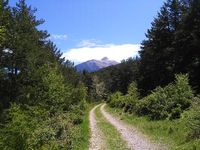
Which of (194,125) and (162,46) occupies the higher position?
(162,46)

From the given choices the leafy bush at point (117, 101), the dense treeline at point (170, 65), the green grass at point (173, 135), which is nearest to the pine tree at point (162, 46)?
the dense treeline at point (170, 65)

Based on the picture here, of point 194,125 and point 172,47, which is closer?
point 194,125

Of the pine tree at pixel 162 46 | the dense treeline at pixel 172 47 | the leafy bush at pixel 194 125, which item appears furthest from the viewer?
the pine tree at pixel 162 46

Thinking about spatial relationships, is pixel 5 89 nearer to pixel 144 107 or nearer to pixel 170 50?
pixel 144 107

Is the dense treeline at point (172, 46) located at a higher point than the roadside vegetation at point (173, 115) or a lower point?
higher

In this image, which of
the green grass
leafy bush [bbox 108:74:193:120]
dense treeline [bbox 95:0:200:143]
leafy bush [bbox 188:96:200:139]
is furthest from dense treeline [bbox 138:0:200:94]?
leafy bush [bbox 188:96:200:139]

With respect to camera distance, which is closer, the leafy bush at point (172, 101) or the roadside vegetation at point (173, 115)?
the roadside vegetation at point (173, 115)

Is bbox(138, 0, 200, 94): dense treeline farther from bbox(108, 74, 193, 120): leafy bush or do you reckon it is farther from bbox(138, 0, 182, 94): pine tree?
bbox(108, 74, 193, 120): leafy bush

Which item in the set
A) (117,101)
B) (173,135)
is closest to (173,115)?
(173,135)

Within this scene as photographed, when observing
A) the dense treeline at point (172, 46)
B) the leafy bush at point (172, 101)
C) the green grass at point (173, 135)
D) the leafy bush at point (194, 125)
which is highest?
the dense treeline at point (172, 46)

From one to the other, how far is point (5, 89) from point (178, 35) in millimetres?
→ 22420

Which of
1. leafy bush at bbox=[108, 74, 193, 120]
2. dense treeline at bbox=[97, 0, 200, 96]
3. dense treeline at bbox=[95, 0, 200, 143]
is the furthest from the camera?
dense treeline at bbox=[97, 0, 200, 96]

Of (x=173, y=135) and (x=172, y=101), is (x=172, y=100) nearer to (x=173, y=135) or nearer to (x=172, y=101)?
(x=172, y=101)

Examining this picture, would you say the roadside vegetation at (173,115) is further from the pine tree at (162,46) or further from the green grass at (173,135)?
the pine tree at (162,46)
